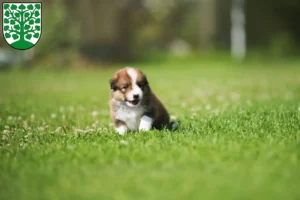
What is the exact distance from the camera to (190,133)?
642 centimetres

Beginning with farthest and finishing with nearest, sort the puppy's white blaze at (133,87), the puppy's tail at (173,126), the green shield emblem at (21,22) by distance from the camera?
the green shield emblem at (21,22)
the puppy's tail at (173,126)
the puppy's white blaze at (133,87)

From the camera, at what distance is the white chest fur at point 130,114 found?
6.52m

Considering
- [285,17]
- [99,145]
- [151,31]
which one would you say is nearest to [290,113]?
[99,145]

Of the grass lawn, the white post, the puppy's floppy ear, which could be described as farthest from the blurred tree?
the puppy's floppy ear

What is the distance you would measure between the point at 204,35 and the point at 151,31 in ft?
115

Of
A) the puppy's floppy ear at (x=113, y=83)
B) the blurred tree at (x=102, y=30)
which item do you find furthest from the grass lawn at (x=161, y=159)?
the blurred tree at (x=102, y=30)

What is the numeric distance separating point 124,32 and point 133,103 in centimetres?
3264

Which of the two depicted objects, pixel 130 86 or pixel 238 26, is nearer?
pixel 130 86

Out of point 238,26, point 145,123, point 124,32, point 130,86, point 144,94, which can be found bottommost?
point 145,123

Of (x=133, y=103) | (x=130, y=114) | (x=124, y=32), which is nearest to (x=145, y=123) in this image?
(x=130, y=114)

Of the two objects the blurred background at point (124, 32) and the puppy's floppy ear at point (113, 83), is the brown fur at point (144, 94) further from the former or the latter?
the blurred background at point (124, 32)

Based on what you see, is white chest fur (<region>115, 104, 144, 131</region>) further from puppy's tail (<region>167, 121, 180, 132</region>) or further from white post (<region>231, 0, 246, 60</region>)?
white post (<region>231, 0, 246, 60</region>)

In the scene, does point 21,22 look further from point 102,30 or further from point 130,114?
point 102,30

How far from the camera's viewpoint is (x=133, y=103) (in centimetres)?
641
